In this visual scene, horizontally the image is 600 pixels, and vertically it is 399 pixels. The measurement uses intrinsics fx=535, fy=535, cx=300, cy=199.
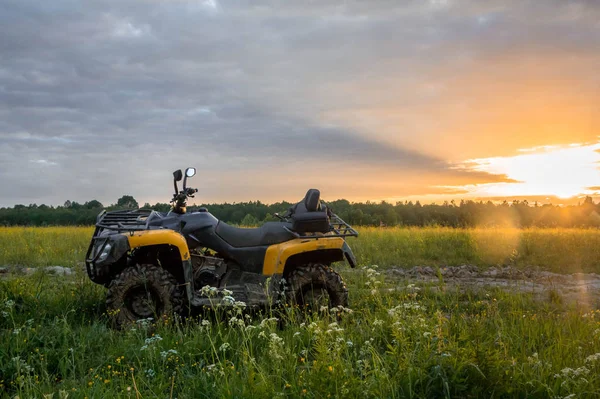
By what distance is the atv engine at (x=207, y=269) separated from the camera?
620 cm

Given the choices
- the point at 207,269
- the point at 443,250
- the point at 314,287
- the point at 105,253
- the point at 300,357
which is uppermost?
the point at 105,253

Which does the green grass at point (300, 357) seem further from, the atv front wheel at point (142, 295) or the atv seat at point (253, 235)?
the atv seat at point (253, 235)

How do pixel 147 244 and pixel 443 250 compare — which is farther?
pixel 443 250

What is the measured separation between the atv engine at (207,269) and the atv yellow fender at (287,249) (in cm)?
55

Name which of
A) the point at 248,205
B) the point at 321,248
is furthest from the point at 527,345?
the point at 248,205

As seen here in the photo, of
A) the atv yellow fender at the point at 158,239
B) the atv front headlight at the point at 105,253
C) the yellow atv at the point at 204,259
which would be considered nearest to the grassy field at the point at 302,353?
the yellow atv at the point at 204,259

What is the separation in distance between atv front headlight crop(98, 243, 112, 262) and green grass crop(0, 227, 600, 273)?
676 centimetres

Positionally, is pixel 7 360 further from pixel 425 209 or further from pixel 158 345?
pixel 425 209

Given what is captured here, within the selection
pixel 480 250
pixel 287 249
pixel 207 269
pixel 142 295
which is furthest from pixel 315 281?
pixel 480 250

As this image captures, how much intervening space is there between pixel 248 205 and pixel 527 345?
92.7 feet

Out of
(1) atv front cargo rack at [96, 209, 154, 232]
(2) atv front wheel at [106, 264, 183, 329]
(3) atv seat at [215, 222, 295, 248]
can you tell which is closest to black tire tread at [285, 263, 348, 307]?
(3) atv seat at [215, 222, 295, 248]

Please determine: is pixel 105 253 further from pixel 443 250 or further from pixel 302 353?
pixel 443 250

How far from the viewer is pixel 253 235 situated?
623 centimetres

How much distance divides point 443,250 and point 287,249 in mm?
9429
